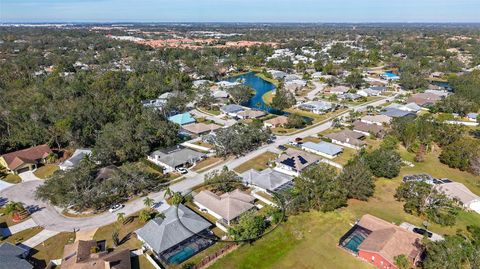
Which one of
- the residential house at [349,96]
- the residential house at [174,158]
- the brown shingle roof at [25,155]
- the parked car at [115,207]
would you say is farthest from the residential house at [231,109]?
the parked car at [115,207]

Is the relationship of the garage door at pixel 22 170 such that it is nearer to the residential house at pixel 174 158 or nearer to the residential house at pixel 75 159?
the residential house at pixel 75 159

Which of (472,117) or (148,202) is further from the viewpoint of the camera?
(472,117)

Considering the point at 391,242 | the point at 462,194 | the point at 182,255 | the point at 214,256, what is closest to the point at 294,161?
the point at 391,242

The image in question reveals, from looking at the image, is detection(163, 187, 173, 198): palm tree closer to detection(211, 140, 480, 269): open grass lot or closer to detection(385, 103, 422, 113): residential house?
detection(211, 140, 480, 269): open grass lot

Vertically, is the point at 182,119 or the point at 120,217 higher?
the point at 120,217

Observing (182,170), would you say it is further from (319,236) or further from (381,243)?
(381,243)
